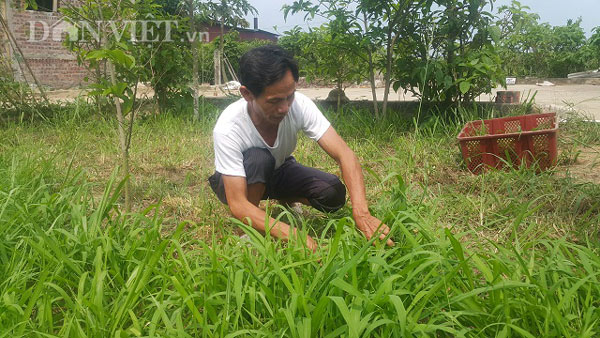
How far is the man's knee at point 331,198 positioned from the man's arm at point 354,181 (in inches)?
10.1

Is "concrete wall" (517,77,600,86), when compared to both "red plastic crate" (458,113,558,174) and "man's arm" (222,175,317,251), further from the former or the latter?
"man's arm" (222,175,317,251)

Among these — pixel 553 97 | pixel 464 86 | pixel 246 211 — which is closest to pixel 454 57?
pixel 464 86

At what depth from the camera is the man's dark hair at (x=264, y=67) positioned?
2213 mm

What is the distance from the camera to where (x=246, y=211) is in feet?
7.30

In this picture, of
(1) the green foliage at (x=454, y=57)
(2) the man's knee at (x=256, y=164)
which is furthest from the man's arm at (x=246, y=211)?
(1) the green foliage at (x=454, y=57)

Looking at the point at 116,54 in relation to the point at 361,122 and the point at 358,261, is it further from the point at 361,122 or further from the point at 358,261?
the point at 361,122

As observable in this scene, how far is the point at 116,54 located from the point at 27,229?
82cm

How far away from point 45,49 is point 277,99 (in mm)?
11954

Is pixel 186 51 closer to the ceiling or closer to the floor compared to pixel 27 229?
closer to the ceiling

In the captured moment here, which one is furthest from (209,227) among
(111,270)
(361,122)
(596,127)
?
(596,127)

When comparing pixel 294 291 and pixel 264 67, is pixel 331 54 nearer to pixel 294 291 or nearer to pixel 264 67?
pixel 264 67

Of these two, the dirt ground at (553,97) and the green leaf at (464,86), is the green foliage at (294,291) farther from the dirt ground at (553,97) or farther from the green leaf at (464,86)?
the dirt ground at (553,97)

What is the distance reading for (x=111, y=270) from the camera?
1947 mm

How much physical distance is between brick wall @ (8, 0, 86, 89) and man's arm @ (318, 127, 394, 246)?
10445 millimetres
